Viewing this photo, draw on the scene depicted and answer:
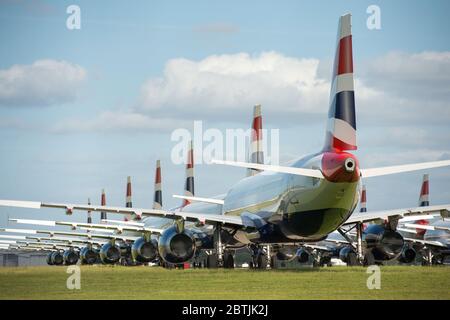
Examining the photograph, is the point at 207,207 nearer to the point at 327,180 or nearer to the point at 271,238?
the point at 271,238

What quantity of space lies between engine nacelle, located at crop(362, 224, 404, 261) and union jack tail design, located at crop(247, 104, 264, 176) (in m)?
16.1

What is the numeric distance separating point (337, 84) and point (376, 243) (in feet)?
41.0

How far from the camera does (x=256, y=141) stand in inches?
2547

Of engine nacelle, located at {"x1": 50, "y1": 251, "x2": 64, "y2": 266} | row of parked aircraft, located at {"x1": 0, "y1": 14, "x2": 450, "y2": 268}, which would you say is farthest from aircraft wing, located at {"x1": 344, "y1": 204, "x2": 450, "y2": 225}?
engine nacelle, located at {"x1": 50, "y1": 251, "x2": 64, "y2": 266}

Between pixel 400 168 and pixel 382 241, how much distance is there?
14.9 meters

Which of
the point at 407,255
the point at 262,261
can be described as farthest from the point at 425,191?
the point at 262,261

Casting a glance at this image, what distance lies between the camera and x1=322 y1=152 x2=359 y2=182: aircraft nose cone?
36562 millimetres

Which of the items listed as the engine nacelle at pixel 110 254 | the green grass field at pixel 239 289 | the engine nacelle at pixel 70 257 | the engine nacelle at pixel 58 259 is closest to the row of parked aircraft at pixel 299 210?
the green grass field at pixel 239 289

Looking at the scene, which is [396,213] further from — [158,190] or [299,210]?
[158,190]

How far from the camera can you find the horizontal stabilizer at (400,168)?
30.0 meters

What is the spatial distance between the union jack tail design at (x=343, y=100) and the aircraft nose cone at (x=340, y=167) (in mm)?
1079
